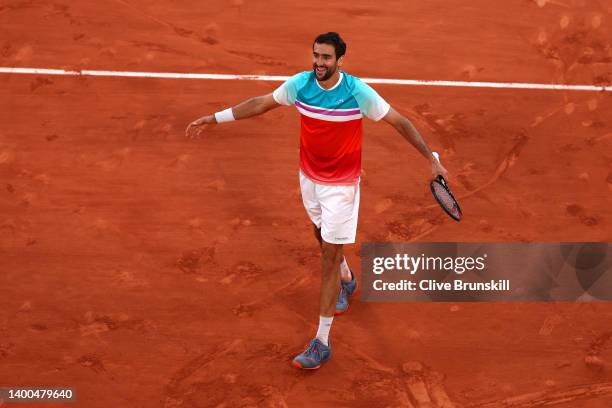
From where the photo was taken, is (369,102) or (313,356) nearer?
(369,102)

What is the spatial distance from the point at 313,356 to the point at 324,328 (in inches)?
11.2

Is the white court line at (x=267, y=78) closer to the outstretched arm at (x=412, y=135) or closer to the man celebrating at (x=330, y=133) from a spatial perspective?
the man celebrating at (x=330, y=133)

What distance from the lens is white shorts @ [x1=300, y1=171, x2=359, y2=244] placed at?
6480 millimetres

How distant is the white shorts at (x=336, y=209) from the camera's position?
6.48 metres

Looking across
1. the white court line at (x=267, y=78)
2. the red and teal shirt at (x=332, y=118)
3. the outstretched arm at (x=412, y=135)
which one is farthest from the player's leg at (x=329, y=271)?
→ the white court line at (x=267, y=78)

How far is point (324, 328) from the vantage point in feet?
22.7

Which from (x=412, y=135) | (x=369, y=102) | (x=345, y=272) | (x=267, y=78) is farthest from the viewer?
(x=267, y=78)

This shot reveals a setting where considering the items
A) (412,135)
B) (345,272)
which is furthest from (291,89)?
(345,272)

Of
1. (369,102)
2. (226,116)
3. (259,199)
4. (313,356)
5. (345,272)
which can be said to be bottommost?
(313,356)

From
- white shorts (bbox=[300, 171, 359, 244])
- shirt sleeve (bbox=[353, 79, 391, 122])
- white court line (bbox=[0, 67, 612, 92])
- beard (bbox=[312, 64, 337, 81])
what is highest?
beard (bbox=[312, 64, 337, 81])

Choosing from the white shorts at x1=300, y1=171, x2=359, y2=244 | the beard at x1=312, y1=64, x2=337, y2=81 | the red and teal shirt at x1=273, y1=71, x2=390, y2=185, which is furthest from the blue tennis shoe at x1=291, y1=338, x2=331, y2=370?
the beard at x1=312, y1=64, x2=337, y2=81

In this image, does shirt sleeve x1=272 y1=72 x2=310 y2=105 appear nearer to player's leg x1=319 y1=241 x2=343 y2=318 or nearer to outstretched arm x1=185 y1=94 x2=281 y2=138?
outstretched arm x1=185 y1=94 x2=281 y2=138

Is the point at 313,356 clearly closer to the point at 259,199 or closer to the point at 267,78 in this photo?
the point at 259,199

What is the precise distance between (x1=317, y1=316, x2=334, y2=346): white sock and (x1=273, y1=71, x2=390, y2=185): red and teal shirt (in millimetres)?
1180
